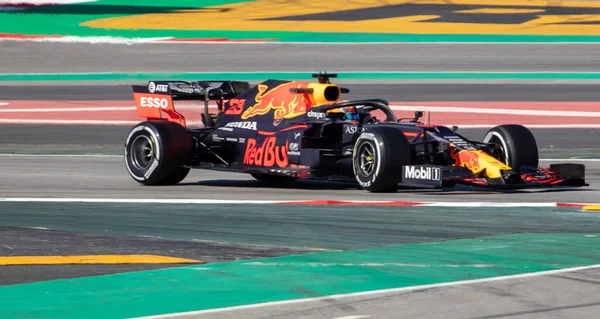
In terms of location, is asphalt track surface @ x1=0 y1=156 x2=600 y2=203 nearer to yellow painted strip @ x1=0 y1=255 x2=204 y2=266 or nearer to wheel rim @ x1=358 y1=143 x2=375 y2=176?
wheel rim @ x1=358 y1=143 x2=375 y2=176

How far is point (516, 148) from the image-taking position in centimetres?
1454

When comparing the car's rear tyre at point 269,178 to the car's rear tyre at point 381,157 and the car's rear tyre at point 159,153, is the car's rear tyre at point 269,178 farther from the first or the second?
the car's rear tyre at point 381,157

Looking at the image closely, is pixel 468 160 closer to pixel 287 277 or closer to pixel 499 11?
pixel 287 277

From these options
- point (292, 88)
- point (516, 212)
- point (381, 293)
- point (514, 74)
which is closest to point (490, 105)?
point (514, 74)

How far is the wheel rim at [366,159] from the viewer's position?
14000 mm

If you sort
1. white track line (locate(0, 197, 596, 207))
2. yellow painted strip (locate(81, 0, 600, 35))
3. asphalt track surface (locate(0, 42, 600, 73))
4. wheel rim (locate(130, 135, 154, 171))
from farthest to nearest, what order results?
1. yellow painted strip (locate(81, 0, 600, 35))
2. asphalt track surface (locate(0, 42, 600, 73))
3. wheel rim (locate(130, 135, 154, 171))
4. white track line (locate(0, 197, 596, 207))

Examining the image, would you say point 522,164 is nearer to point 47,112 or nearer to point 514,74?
point 47,112

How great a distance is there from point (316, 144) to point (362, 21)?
38.2 m

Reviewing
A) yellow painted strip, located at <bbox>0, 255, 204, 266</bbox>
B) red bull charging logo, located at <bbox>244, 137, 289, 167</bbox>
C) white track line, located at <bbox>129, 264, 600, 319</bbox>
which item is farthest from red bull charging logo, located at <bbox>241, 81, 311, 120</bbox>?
white track line, located at <bbox>129, 264, 600, 319</bbox>

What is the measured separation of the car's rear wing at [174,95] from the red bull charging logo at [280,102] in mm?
782

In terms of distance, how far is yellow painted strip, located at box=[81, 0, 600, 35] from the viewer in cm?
5056

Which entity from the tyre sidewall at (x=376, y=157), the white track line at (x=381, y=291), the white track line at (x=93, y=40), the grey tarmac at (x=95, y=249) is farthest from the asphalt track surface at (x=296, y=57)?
the white track line at (x=381, y=291)

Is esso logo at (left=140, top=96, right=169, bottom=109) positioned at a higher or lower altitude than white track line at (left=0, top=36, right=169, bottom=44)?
lower

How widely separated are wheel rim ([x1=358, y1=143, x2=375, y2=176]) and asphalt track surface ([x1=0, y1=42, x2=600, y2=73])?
2542 cm
